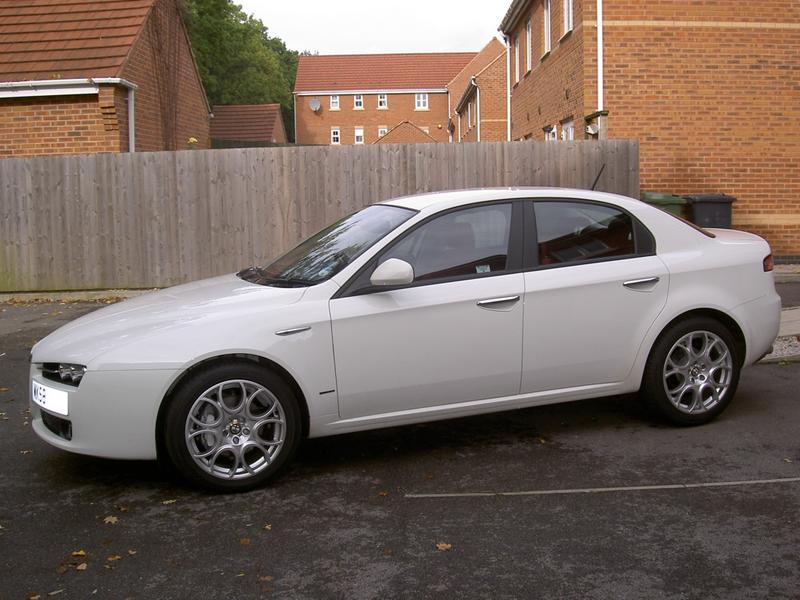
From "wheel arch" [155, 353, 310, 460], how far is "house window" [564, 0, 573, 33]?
13049mm

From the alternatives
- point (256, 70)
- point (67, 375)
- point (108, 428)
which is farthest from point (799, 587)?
point (256, 70)

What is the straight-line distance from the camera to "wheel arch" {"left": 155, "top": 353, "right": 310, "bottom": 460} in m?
4.67

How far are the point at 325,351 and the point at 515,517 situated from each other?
1371mm

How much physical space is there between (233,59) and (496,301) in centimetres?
6485

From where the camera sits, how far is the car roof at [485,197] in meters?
5.48

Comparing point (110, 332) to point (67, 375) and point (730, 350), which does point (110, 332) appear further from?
point (730, 350)

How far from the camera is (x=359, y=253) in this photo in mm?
5230

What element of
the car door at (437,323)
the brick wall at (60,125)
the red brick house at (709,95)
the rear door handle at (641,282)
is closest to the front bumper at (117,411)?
the car door at (437,323)

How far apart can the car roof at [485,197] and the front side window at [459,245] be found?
0.21 feet

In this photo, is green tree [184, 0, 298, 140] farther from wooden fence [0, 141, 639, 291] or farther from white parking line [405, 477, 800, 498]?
white parking line [405, 477, 800, 498]

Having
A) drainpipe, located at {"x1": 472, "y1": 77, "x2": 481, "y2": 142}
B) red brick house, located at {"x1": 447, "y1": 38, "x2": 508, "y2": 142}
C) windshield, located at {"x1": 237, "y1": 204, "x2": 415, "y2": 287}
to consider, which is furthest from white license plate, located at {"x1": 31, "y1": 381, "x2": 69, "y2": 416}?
drainpipe, located at {"x1": 472, "y1": 77, "x2": 481, "y2": 142}

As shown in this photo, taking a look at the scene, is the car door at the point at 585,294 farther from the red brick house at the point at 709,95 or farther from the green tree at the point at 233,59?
the green tree at the point at 233,59

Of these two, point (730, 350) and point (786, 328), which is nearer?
point (730, 350)

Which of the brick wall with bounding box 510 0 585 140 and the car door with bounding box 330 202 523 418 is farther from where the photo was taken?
the brick wall with bounding box 510 0 585 140
